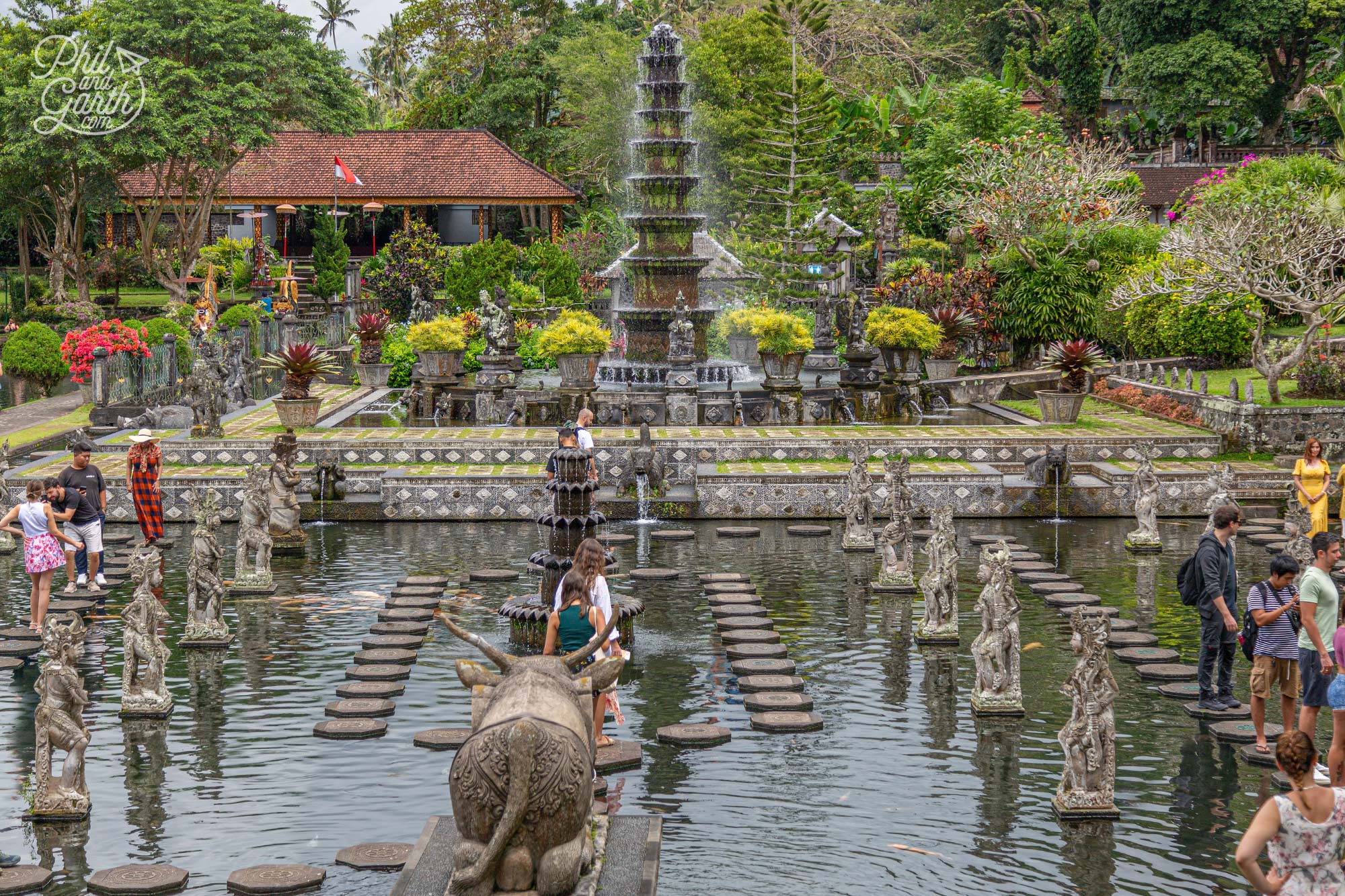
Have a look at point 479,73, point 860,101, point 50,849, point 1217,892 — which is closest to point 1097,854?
point 1217,892

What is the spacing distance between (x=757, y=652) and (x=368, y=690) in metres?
3.74

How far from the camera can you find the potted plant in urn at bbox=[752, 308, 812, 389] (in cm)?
2986

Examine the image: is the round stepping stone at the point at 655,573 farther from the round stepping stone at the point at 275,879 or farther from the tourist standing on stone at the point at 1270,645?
the round stepping stone at the point at 275,879

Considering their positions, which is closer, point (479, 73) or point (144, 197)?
point (144, 197)

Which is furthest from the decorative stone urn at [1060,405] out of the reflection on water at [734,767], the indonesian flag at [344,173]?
the indonesian flag at [344,173]

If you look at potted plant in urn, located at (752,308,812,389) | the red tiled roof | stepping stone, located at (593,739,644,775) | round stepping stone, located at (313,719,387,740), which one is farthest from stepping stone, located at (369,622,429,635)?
the red tiled roof

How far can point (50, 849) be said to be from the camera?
1029 cm

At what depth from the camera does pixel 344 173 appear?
50.9 m

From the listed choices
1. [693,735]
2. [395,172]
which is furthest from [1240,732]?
[395,172]

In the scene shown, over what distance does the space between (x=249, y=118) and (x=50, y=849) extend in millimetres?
38965

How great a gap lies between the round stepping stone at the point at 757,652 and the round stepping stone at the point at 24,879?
691cm

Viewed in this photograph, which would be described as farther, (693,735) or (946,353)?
(946,353)

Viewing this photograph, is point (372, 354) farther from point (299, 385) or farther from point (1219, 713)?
point (1219, 713)

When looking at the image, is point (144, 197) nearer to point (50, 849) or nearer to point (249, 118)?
point (249, 118)
